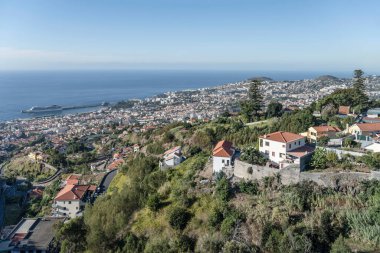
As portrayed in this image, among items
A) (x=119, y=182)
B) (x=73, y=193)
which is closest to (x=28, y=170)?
(x=73, y=193)

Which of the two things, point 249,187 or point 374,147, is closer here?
point 249,187

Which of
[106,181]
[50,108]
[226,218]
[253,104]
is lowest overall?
[50,108]

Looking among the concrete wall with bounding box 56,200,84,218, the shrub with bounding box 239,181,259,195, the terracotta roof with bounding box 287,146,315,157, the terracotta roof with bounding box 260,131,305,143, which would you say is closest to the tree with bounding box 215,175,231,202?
the shrub with bounding box 239,181,259,195

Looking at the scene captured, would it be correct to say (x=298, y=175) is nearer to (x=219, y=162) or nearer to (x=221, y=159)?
(x=221, y=159)

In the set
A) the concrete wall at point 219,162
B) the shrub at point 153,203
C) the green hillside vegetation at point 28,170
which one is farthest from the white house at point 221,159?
the green hillside vegetation at point 28,170

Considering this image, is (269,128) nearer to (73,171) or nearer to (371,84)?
(73,171)

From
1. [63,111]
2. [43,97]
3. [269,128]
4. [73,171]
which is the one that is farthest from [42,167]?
[43,97]

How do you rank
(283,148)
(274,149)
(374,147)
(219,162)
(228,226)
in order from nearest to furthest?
(228,226) → (374,147) → (283,148) → (274,149) → (219,162)
